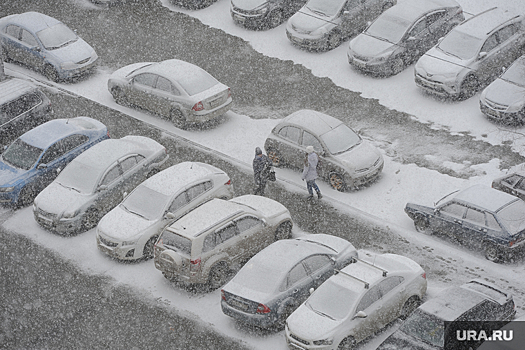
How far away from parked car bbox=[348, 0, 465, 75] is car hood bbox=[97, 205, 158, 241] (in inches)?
375

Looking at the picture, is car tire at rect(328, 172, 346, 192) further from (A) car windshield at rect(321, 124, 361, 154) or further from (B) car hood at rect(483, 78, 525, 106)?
(B) car hood at rect(483, 78, 525, 106)

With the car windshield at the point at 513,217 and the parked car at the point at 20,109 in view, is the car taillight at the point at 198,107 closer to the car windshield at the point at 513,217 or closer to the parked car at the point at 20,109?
the parked car at the point at 20,109

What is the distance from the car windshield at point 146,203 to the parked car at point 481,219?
232 inches

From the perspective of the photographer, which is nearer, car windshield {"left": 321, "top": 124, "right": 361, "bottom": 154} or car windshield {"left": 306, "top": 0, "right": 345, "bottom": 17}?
car windshield {"left": 321, "top": 124, "right": 361, "bottom": 154}

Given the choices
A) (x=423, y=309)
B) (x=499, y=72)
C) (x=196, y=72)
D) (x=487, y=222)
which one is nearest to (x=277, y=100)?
(x=196, y=72)

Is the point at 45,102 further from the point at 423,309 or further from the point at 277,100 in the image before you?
the point at 423,309

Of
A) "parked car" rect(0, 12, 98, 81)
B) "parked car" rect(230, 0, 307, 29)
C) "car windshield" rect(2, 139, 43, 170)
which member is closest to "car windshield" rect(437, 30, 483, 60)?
"parked car" rect(230, 0, 307, 29)

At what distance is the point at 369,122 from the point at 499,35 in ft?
16.7

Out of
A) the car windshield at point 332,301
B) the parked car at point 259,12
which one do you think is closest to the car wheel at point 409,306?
the car windshield at point 332,301

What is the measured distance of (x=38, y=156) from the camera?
18859 millimetres

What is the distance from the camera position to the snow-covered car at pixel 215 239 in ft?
50.7

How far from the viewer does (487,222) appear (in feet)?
52.9

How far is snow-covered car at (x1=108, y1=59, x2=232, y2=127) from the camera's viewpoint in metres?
20.9

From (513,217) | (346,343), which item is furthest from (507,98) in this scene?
(346,343)
